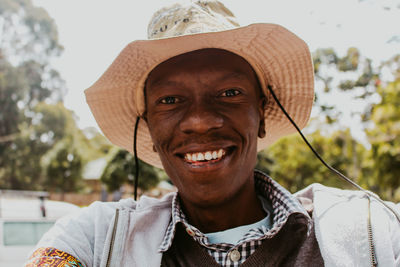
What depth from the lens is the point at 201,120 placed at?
1.82 m

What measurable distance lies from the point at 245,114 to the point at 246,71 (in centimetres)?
30

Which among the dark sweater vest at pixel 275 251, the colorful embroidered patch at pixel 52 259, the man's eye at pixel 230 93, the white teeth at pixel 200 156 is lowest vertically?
the dark sweater vest at pixel 275 251

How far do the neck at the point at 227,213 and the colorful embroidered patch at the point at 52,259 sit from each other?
0.65m

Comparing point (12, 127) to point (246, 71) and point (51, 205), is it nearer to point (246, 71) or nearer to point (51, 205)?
point (51, 205)

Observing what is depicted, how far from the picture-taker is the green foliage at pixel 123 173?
18.8 meters

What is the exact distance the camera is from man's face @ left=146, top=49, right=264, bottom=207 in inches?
72.3

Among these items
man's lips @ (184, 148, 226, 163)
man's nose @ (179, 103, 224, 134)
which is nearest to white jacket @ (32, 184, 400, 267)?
man's lips @ (184, 148, 226, 163)

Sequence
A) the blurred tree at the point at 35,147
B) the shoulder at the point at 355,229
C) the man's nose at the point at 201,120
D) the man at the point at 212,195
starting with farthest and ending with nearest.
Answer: the blurred tree at the point at 35,147 → the man's nose at the point at 201,120 → the man at the point at 212,195 → the shoulder at the point at 355,229

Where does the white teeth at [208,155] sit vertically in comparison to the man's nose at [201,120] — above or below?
below

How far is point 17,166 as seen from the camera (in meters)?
38.1

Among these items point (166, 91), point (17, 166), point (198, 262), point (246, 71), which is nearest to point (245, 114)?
point (246, 71)

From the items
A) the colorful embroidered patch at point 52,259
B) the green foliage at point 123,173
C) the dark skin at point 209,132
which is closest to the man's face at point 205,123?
the dark skin at point 209,132

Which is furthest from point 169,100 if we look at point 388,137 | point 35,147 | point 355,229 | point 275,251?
point 35,147

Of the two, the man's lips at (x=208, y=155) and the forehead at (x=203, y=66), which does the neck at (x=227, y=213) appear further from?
the forehead at (x=203, y=66)
